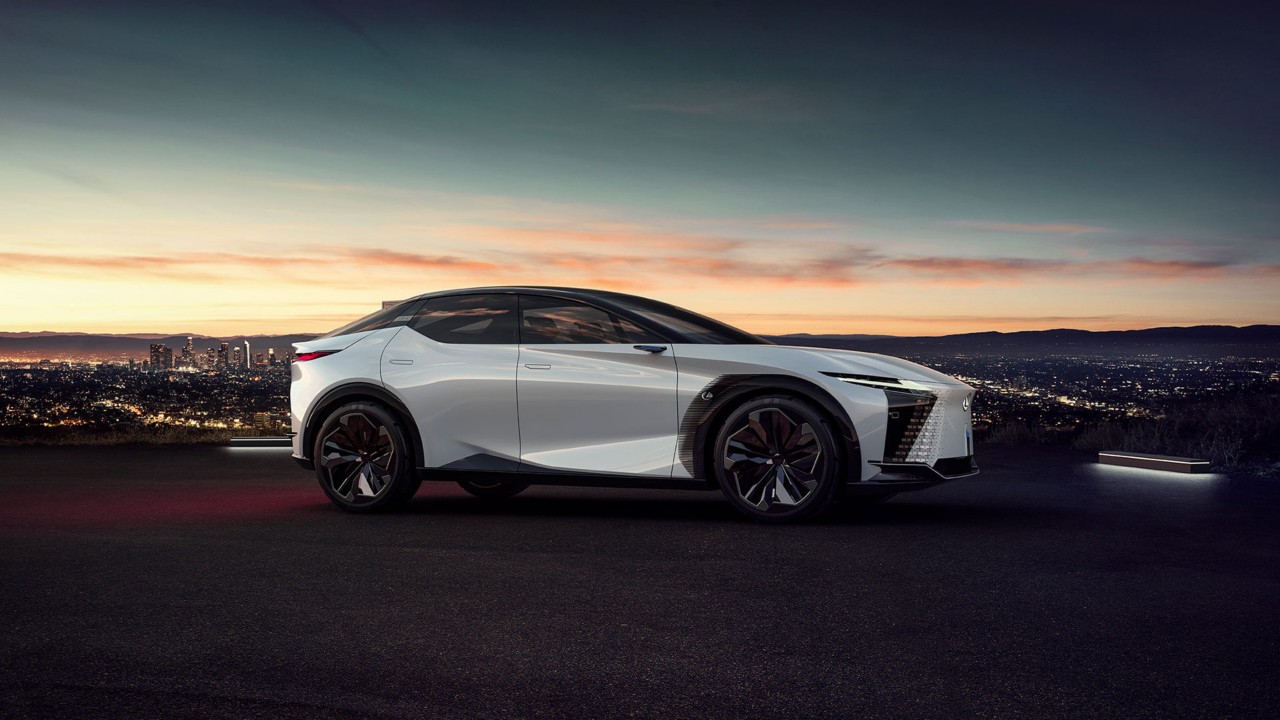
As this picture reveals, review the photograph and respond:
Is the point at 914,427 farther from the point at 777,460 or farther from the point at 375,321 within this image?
the point at 375,321

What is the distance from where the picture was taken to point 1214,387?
72.1ft

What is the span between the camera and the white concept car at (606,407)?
762 centimetres

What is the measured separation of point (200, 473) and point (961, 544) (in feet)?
27.1

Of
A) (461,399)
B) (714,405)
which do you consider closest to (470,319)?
(461,399)

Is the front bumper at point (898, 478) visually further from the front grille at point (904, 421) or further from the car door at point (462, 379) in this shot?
the car door at point (462, 379)

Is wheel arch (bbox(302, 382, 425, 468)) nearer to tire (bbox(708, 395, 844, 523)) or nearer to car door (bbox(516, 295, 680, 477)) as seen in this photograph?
car door (bbox(516, 295, 680, 477))

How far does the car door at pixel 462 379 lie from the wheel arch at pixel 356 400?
0.06m

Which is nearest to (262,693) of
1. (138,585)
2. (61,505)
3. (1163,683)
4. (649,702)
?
(649,702)

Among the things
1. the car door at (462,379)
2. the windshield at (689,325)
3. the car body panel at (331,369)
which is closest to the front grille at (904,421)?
the windshield at (689,325)

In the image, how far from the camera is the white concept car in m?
7.62

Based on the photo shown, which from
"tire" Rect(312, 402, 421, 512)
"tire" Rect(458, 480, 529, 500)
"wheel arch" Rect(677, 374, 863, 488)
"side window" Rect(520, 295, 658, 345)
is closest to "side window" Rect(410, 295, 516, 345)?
"side window" Rect(520, 295, 658, 345)

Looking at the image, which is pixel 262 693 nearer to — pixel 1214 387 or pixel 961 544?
pixel 961 544

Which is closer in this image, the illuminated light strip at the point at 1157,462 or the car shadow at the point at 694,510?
the car shadow at the point at 694,510

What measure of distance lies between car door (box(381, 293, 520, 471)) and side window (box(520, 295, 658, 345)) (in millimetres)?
143
